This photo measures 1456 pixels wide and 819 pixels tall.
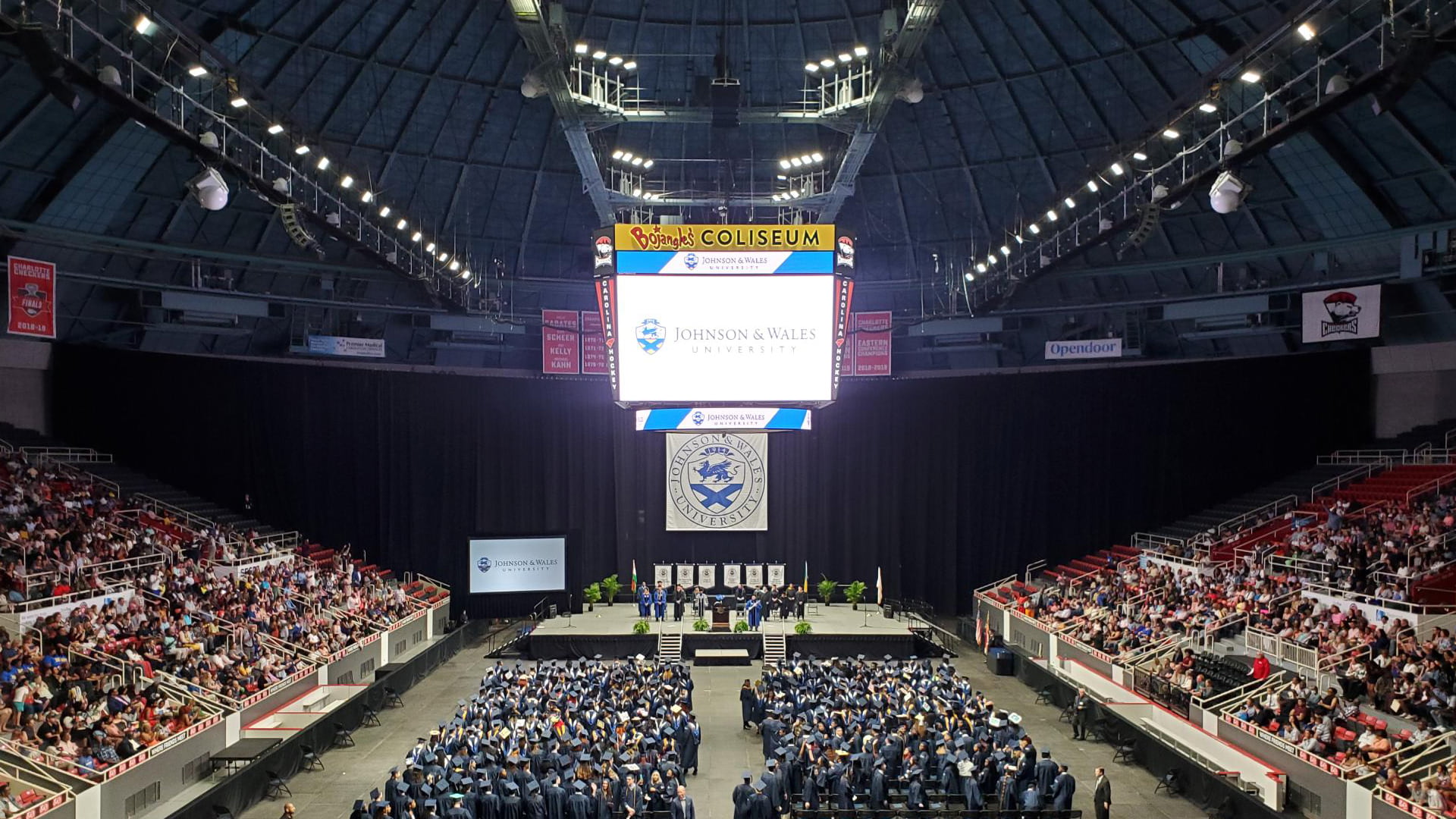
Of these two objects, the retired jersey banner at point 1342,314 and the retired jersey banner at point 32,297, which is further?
the retired jersey banner at point 1342,314

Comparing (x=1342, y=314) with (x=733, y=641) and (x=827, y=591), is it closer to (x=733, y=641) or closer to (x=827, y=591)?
(x=827, y=591)

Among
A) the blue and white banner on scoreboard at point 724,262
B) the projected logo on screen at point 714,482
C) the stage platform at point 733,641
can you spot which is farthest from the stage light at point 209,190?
the projected logo on screen at point 714,482

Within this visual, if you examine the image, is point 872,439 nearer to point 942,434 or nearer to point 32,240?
point 942,434

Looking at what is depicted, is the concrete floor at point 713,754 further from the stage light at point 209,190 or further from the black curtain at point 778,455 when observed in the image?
the stage light at point 209,190

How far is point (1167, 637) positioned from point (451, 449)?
2580 cm

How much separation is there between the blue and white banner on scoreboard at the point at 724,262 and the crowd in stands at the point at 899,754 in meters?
9.27

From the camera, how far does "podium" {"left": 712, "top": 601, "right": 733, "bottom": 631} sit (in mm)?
35125

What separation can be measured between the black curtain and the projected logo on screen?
83 centimetres

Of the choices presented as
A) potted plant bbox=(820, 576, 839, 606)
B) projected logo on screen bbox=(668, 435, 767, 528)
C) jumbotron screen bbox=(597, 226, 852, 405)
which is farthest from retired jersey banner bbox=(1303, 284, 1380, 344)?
projected logo on screen bbox=(668, 435, 767, 528)

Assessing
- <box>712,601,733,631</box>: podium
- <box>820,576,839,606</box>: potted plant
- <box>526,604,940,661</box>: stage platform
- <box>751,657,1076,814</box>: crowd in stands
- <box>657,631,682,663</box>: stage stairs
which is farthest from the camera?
<box>820,576,839,606</box>: potted plant

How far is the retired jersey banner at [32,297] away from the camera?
24344 mm

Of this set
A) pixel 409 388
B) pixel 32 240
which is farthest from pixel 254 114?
pixel 409 388

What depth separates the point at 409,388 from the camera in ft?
130

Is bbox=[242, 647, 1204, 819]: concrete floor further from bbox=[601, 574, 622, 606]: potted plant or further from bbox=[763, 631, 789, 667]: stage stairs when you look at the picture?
bbox=[601, 574, 622, 606]: potted plant
